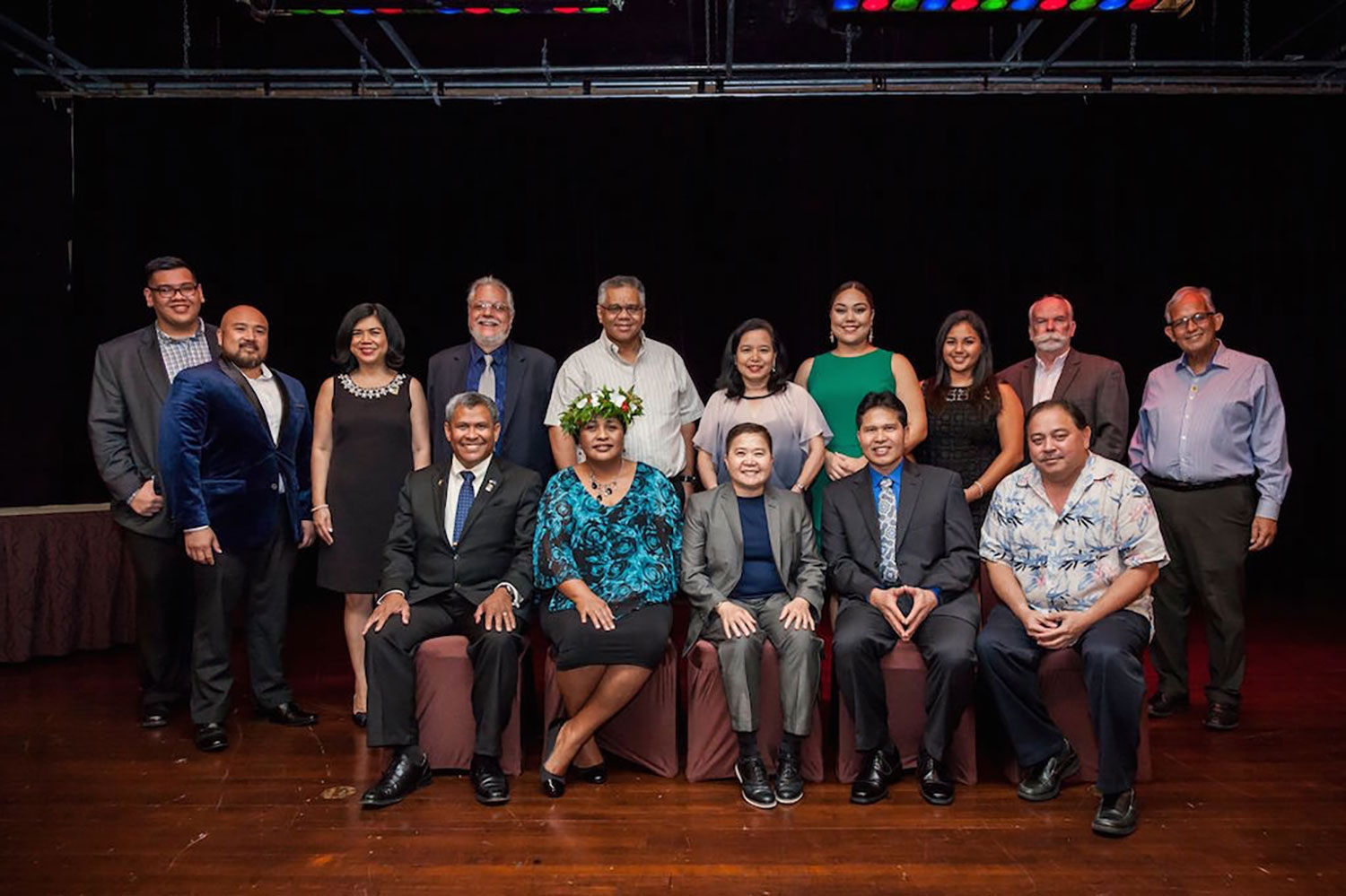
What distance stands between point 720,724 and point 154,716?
2.31 m

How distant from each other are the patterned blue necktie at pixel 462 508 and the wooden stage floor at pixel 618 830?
0.85m

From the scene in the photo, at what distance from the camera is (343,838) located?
9.58 feet

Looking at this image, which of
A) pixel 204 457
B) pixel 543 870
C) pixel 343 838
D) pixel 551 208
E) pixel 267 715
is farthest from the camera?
pixel 551 208

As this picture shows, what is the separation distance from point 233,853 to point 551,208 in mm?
4758

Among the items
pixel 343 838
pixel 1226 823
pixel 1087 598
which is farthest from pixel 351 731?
pixel 1226 823

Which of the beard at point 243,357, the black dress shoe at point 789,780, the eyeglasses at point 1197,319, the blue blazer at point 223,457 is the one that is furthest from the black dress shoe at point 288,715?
the eyeglasses at point 1197,319

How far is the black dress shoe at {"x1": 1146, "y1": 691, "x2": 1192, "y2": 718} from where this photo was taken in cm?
403

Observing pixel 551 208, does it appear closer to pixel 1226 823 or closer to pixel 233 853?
pixel 233 853

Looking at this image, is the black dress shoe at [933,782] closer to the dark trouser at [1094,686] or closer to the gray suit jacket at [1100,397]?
the dark trouser at [1094,686]

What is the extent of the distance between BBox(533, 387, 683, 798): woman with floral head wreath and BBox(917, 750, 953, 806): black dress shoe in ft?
3.01

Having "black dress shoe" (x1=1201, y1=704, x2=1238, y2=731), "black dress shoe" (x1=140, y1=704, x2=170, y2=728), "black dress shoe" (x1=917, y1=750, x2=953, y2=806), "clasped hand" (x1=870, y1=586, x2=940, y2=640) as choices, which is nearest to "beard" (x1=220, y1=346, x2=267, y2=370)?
"black dress shoe" (x1=140, y1=704, x2=170, y2=728)

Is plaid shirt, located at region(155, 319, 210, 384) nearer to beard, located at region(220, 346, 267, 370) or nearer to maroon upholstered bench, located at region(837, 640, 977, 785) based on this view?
beard, located at region(220, 346, 267, 370)

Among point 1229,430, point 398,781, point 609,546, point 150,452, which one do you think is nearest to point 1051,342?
point 1229,430

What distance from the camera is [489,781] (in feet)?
10.5
